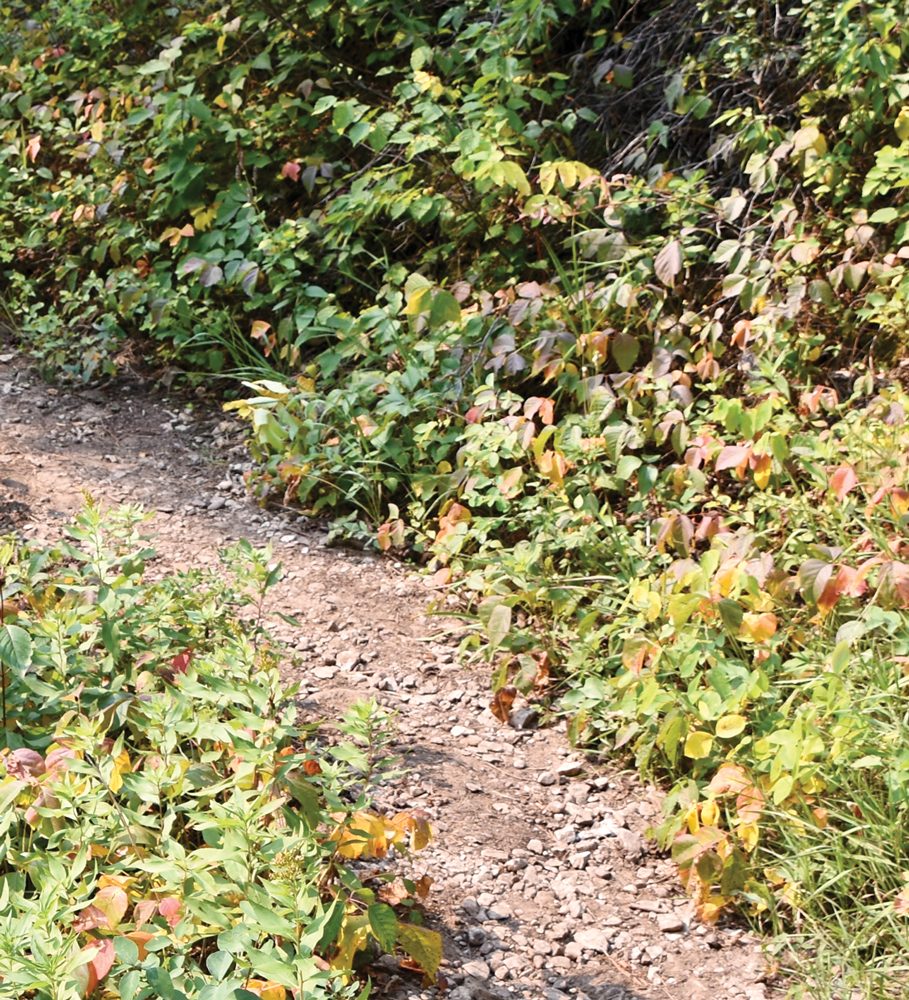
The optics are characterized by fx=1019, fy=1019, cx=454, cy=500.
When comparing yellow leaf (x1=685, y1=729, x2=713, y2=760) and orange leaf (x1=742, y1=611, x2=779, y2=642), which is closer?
yellow leaf (x1=685, y1=729, x2=713, y2=760)

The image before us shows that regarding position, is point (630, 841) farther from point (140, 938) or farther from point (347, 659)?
point (140, 938)

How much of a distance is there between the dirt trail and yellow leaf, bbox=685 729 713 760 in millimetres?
317

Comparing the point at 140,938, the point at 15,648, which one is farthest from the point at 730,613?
the point at 15,648

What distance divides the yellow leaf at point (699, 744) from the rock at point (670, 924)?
14.3 inches

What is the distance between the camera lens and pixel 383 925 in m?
1.82

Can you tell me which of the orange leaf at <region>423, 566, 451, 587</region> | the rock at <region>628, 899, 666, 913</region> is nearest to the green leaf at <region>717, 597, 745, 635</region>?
the rock at <region>628, 899, 666, 913</region>

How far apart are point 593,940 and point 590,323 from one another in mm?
2160

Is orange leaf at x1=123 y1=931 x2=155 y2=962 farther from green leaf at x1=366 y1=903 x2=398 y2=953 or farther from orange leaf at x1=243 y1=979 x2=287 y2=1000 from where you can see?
green leaf at x1=366 y1=903 x2=398 y2=953

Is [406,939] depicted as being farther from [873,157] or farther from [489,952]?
[873,157]

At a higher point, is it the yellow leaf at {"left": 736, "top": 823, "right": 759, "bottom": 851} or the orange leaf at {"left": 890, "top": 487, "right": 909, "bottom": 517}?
the orange leaf at {"left": 890, "top": 487, "right": 909, "bottom": 517}

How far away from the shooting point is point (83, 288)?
4.59m

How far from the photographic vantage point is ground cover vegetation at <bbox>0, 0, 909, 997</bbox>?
2404mm

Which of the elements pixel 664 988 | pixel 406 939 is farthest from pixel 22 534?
pixel 664 988

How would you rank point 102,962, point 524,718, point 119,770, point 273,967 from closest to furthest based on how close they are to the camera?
point 273,967 → point 102,962 → point 119,770 → point 524,718
